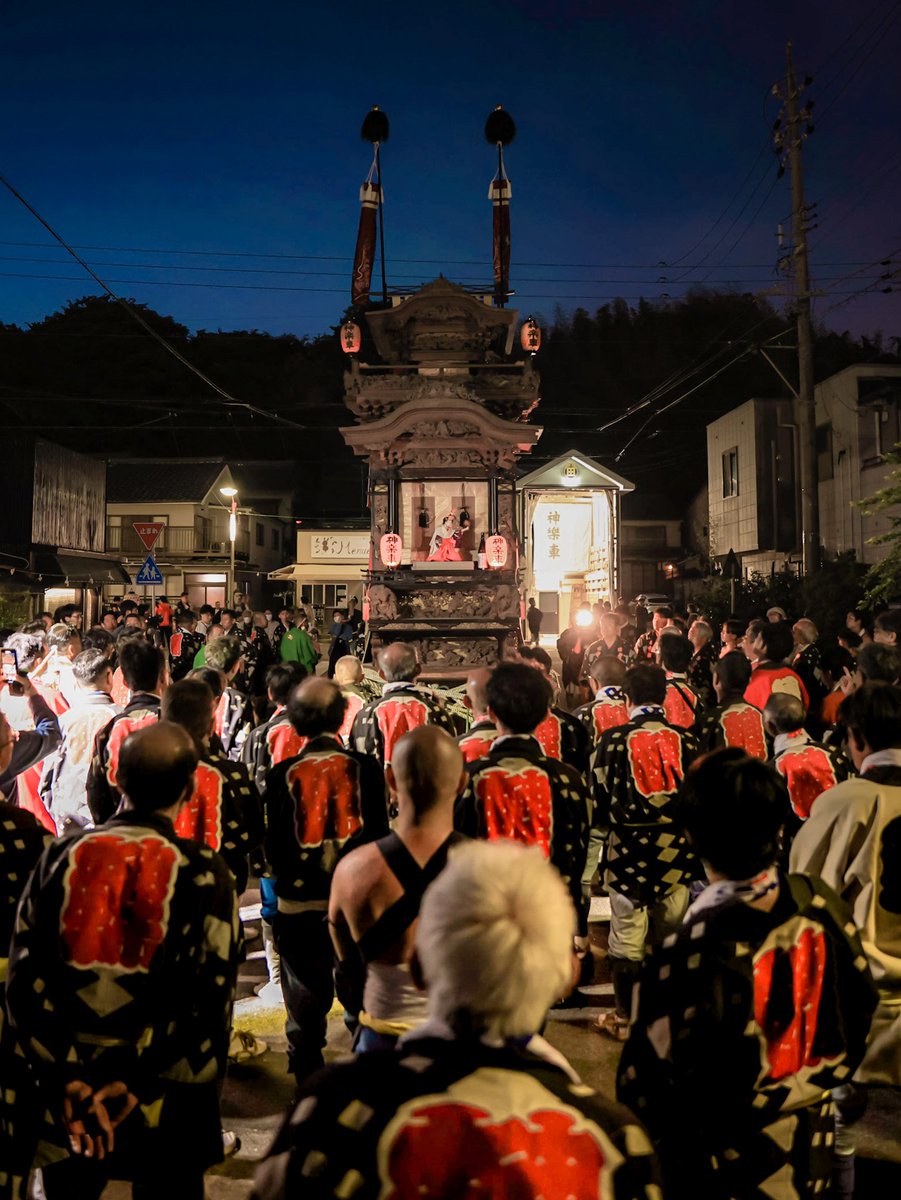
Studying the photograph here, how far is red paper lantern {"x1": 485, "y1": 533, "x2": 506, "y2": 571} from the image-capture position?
20.5 m

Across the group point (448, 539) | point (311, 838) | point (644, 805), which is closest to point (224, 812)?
point (311, 838)

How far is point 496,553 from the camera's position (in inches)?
806

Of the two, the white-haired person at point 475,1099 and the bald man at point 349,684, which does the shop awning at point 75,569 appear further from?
the white-haired person at point 475,1099

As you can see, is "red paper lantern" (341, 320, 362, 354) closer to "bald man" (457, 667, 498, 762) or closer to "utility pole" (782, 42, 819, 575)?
"utility pole" (782, 42, 819, 575)

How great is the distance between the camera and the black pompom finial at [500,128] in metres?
25.8

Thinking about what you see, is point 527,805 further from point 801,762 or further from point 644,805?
point 801,762

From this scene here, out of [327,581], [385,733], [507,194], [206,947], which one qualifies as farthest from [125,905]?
[327,581]

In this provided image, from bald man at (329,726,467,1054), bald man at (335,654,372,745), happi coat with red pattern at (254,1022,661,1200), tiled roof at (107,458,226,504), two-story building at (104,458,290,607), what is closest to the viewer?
happi coat with red pattern at (254,1022,661,1200)

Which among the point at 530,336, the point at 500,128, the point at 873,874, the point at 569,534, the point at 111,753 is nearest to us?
the point at 873,874

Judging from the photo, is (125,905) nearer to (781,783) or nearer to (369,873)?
(369,873)

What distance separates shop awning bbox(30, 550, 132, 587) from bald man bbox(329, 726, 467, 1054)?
26346 mm

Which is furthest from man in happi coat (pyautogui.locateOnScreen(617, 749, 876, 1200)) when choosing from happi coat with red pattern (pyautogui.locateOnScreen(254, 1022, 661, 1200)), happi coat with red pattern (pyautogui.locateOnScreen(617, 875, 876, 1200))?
happi coat with red pattern (pyautogui.locateOnScreen(254, 1022, 661, 1200))

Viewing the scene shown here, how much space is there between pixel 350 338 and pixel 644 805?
65.7 ft

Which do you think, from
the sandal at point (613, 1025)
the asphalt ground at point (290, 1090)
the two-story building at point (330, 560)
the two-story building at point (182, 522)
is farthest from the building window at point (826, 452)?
the two-story building at point (182, 522)
